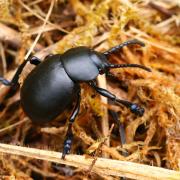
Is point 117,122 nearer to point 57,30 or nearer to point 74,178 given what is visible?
point 74,178

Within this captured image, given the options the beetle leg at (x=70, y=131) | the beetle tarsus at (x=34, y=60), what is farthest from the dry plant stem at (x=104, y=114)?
the beetle tarsus at (x=34, y=60)

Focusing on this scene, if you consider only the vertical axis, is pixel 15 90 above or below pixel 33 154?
above

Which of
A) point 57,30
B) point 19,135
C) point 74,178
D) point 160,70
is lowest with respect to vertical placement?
point 74,178

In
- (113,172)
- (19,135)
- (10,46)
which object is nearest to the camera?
(113,172)

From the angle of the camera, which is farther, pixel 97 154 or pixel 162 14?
pixel 162 14

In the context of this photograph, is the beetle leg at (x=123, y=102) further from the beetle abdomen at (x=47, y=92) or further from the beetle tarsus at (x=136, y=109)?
the beetle abdomen at (x=47, y=92)

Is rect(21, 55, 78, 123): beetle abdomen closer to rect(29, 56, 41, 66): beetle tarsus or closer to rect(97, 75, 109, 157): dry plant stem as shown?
rect(29, 56, 41, 66): beetle tarsus

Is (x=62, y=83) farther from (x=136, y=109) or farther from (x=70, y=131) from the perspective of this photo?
(x=136, y=109)

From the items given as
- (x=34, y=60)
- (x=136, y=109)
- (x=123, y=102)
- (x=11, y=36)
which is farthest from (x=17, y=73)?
(x=136, y=109)

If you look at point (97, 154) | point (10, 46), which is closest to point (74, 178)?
point (97, 154)
